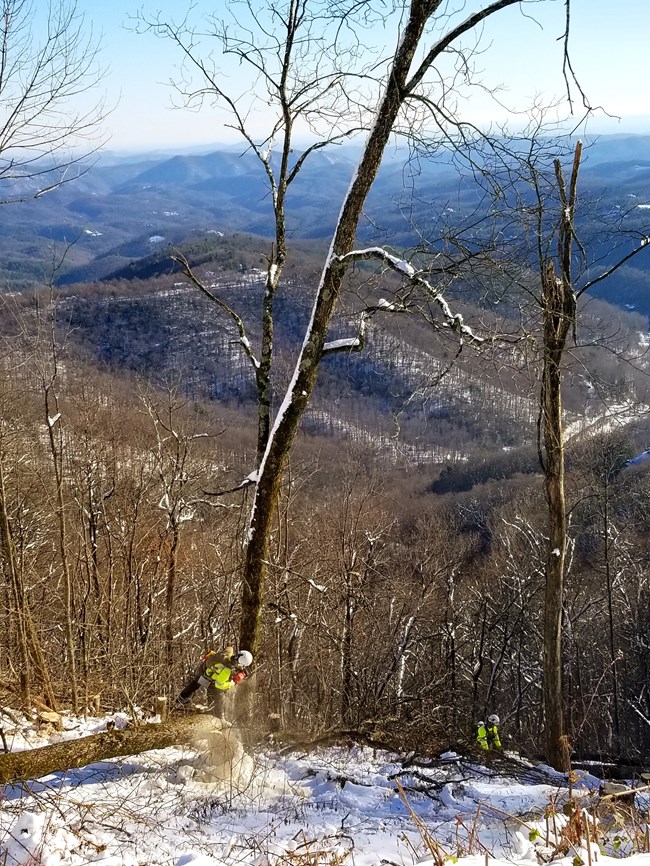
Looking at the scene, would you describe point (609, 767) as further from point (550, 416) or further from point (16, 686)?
point (16, 686)

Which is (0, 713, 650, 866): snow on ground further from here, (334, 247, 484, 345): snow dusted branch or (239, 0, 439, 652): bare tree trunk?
(334, 247, 484, 345): snow dusted branch

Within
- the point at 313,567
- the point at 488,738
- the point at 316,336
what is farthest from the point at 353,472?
the point at 316,336

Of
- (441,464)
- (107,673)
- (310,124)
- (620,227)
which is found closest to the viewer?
(310,124)

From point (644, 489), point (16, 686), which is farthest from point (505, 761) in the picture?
point (644, 489)

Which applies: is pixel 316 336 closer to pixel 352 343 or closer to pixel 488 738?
pixel 352 343

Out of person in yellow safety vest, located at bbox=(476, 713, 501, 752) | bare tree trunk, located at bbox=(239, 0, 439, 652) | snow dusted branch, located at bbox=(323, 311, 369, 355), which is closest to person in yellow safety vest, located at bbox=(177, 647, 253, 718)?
bare tree trunk, located at bbox=(239, 0, 439, 652)

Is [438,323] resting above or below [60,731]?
above
